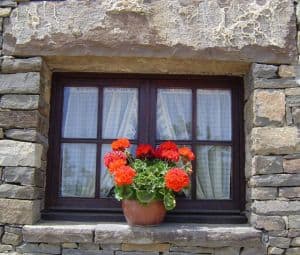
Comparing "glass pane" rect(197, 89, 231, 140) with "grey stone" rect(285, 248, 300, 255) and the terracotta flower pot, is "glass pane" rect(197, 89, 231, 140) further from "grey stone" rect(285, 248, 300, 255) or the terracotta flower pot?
"grey stone" rect(285, 248, 300, 255)

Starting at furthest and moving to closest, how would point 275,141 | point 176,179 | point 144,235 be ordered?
point 275,141 → point 144,235 → point 176,179

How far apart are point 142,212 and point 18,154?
904 millimetres

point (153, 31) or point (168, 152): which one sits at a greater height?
point (153, 31)

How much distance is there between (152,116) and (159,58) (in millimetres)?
443

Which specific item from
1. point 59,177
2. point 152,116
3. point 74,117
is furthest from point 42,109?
point 152,116

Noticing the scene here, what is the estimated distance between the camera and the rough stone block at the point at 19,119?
2996mm

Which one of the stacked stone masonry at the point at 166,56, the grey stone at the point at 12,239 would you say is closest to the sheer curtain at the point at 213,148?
the stacked stone masonry at the point at 166,56

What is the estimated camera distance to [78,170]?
129 inches

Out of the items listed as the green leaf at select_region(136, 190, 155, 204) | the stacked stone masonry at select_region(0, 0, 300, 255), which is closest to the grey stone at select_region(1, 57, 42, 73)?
the stacked stone masonry at select_region(0, 0, 300, 255)

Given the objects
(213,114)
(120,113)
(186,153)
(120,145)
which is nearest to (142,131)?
(120,113)

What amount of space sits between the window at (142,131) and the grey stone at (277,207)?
317 millimetres

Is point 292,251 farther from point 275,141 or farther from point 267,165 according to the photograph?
point 275,141

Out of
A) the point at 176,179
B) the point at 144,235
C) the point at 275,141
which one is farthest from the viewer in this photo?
the point at 275,141

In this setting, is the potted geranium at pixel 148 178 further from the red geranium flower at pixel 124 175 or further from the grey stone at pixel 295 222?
the grey stone at pixel 295 222
